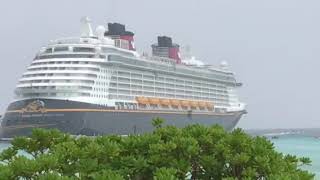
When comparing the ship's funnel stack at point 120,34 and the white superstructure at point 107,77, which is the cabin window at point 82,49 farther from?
the ship's funnel stack at point 120,34

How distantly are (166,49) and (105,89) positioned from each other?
18.5 meters

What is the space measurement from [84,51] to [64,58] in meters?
1.99

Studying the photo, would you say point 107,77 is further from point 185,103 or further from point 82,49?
point 185,103

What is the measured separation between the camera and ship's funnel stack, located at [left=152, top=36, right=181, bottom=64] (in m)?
73.1

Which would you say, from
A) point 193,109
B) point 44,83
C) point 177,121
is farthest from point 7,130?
point 193,109

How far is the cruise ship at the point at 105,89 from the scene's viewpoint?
172ft

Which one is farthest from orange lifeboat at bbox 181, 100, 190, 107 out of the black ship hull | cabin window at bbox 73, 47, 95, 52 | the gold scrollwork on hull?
the gold scrollwork on hull

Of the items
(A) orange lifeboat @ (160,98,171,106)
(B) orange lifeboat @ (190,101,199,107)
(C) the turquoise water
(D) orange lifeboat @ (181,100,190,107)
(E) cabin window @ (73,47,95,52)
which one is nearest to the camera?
(C) the turquoise water

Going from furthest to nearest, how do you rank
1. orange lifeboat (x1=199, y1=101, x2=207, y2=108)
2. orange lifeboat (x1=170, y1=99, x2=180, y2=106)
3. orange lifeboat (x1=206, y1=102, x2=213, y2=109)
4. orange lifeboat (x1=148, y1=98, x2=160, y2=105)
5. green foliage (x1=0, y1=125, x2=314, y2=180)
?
orange lifeboat (x1=206, y1=102, x2=213, y2=109), orange lifeboat (x1=199, y1=101, x2=207, y2=108), orange lifeboat (x1=170, y1=99, x2=180, y2=106), orange lifeboat (x1=148, y1=98, x2=160, y2=105), green foliage (x1=0, y1=125, x2=314, y2=180)

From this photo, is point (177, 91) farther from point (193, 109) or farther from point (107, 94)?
point (107, 94)

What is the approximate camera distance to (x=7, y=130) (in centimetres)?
5406

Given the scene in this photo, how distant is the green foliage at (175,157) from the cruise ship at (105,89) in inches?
1574

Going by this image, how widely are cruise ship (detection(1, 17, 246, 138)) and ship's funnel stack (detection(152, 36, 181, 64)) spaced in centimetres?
12

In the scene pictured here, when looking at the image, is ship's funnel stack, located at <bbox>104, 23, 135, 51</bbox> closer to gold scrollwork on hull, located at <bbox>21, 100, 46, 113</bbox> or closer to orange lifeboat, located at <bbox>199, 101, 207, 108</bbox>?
orange lifeboat, located at <bbox>199, 101, 207, 108</bbox>
